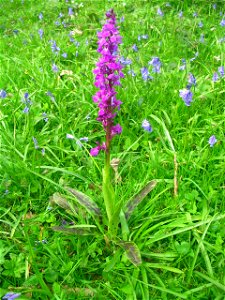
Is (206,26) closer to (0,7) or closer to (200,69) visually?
(200,69)

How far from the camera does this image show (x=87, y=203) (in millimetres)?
2176

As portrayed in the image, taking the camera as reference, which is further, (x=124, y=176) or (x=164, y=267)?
(x=124, y=176)

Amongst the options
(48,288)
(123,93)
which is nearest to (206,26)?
(123,93)

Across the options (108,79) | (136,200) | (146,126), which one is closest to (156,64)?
(146,126)

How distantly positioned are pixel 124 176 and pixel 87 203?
19.5 inches

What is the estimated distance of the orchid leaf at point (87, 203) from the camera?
2150mm

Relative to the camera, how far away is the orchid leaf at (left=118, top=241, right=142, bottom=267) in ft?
6.20

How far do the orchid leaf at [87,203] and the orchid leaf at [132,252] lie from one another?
9.6 inches

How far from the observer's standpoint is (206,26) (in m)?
4.39

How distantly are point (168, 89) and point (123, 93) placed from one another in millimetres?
410

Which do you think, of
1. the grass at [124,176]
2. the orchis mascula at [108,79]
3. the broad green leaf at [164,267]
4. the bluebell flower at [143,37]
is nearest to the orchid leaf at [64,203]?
the grass at [124,176]

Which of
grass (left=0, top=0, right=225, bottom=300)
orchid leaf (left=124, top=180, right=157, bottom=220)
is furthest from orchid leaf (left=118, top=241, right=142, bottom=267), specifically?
orchid leaf (left=124, top=180, right=157, bottom=220)

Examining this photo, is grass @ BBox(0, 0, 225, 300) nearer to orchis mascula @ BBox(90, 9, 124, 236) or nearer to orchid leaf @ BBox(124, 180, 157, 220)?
orchid leaf @ BBox(124, 180, 157, 220)

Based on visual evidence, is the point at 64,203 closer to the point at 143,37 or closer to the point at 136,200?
the point at 136,200
